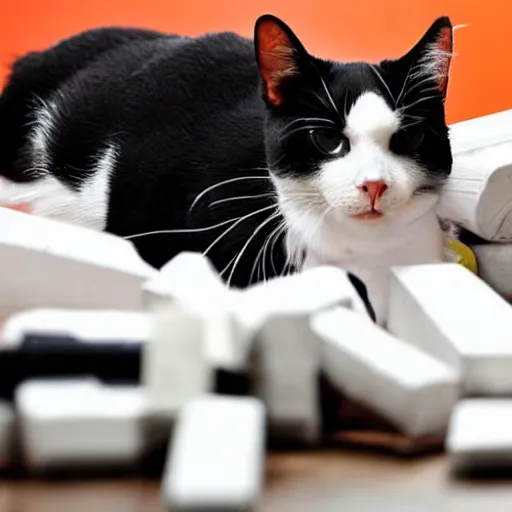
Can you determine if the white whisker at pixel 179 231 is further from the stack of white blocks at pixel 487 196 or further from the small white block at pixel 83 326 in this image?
the small white block at pixel 83 326

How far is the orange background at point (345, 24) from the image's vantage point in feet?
5.14

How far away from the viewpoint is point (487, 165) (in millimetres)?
1096

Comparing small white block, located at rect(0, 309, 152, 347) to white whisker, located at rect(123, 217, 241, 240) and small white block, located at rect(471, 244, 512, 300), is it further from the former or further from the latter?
small white block, located at rect(471, 244, 512, 300)

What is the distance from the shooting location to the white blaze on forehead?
0.96m

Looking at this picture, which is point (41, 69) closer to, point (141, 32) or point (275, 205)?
point (141, 32)

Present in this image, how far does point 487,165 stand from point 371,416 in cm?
50

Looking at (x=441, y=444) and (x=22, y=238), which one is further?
(x=22, y=238)

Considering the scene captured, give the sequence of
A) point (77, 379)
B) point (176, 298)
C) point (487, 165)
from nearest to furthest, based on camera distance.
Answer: point (77, 379) < point (176, 298) < point (487, 165)

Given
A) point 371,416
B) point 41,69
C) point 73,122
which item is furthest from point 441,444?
point 41,69

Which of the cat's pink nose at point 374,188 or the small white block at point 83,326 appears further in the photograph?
the cat's pink nose at point 374,188

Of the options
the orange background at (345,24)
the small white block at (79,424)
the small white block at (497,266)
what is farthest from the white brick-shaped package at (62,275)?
the orange background at (345,24)

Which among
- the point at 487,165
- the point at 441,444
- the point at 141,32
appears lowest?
the point at 441,444

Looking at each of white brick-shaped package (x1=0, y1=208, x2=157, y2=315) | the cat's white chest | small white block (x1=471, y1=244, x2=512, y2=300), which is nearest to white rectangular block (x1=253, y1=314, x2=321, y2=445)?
white brick-shaped package (x1=0, y1=208, x2=157, y2=315)

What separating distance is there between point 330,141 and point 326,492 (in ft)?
1.56
